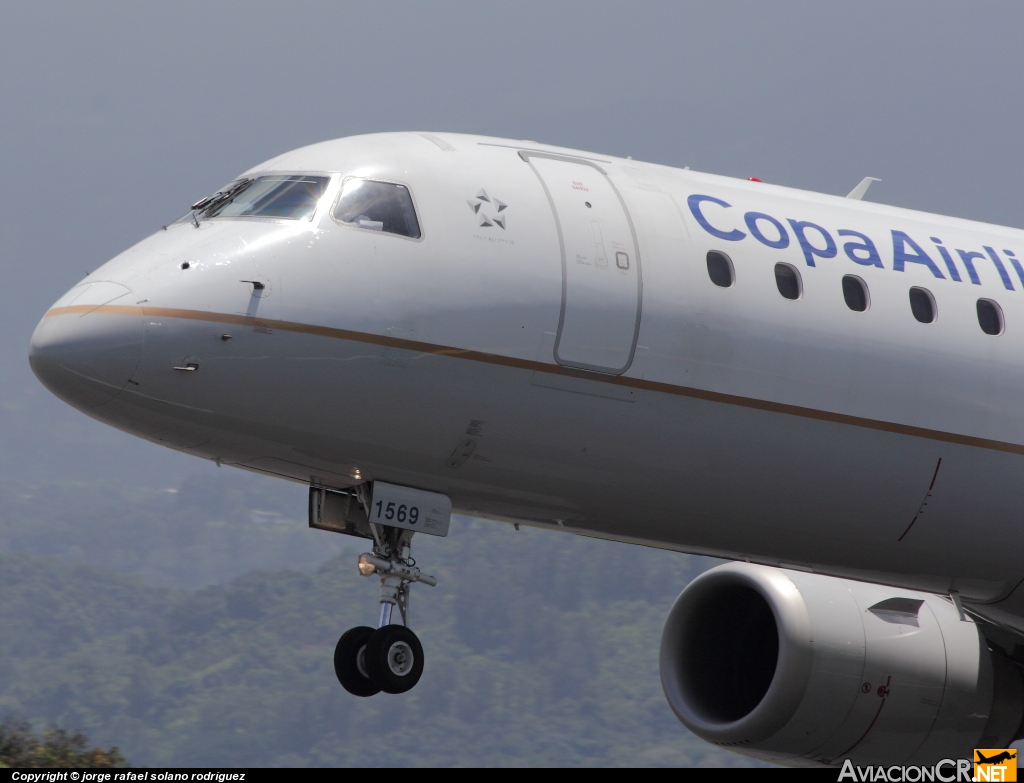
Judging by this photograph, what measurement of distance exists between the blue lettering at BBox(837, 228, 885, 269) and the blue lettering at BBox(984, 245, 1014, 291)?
5.08ft

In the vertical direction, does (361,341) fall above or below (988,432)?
below

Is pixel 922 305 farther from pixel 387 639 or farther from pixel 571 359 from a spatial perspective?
pixel 387 639

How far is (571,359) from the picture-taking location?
13.5 meters

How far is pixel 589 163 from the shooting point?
14.9 metres

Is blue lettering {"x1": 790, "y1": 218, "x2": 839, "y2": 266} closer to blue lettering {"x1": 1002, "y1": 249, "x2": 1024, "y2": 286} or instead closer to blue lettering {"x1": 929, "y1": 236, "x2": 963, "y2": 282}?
blue lettering {"x1": 929, "y1": 236, "x2": 963, "y2": 282}

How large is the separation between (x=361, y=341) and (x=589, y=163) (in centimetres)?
321

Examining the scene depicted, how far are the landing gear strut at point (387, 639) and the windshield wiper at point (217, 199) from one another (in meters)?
3.08

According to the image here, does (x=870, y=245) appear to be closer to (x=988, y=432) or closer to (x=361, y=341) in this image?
(x=988, y=432)

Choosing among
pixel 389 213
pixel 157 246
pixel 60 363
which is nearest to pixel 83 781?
pixel 60 363

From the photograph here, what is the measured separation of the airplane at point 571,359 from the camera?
42.4 ft

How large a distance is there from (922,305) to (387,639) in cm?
596


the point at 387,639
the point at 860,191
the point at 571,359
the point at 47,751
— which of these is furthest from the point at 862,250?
the point at 47,751

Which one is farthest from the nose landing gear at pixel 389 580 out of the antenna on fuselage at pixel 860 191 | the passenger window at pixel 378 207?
the antenna on fuselage at pixel 860 191

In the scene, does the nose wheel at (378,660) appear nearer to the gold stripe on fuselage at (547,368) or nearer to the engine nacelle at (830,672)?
the gold stripe on fuselage at (547,368)
